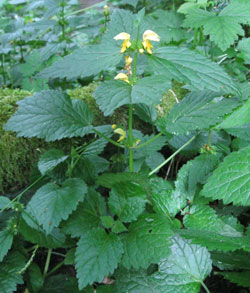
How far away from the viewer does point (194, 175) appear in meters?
1.47

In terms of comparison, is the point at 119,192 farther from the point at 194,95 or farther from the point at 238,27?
the point at 238,27

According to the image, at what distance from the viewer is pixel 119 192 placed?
1332 mm

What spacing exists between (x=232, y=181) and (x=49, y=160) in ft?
2.61

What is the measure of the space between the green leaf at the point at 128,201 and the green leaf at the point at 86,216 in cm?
9

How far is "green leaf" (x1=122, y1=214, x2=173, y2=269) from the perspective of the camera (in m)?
1.12

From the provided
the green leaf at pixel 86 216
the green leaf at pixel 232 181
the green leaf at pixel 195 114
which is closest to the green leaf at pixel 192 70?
the green leaf at pixel 195 114

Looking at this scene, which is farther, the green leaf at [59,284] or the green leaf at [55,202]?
the green leaf at [59,284]

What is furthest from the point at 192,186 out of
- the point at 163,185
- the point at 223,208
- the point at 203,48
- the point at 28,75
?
the point at 28,75

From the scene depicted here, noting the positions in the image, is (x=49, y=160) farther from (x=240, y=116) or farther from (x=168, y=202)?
(x=240, y=116)

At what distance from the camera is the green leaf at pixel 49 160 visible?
1349mm

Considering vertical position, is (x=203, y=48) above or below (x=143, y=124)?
above

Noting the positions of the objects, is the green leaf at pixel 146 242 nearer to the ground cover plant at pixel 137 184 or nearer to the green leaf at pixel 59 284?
the ground cover plant at pixel 137 184

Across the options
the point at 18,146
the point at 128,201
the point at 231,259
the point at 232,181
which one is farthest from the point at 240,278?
the point at 18,146

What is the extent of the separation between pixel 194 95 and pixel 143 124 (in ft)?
1.88
